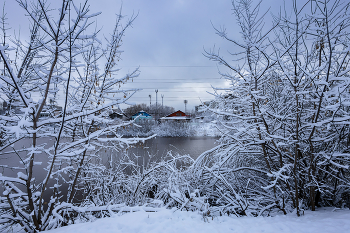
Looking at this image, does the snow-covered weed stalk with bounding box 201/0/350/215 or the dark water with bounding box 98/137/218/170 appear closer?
the snow-covered weed stalk with bounding box 201/0/350/215

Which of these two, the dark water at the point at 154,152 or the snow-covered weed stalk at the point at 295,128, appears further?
the dark water at the point at 154,152

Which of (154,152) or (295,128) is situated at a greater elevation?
(295,128)

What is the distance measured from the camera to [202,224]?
95.3 inches

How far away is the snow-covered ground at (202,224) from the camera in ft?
7.29

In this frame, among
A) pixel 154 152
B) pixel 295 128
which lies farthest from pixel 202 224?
pixel 154 152

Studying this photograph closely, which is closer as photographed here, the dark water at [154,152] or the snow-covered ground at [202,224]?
the snow-covered ground at [202,224]

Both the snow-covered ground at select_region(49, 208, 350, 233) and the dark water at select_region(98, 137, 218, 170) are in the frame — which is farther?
the dark water at select_region(98, 137, 218, 170)

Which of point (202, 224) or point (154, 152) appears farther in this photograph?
point (154, 152)

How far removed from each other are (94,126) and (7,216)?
5.81 ft

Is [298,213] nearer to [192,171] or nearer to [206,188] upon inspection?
[206,188]

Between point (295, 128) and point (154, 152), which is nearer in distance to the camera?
point (295, 128)

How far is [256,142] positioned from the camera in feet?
10.7

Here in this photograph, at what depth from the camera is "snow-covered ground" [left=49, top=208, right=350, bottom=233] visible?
7.29 ft

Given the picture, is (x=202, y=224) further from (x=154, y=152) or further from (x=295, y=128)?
(x=154, y=152)
